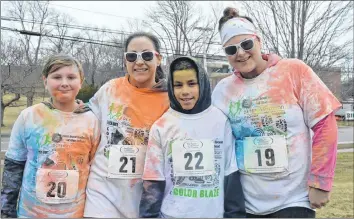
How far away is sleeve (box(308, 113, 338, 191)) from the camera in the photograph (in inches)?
92.1

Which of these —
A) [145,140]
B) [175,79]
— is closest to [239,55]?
[175,79]

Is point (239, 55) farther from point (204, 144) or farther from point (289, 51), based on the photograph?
point (289, 51)

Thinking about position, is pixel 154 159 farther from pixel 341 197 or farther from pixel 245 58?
pixel 341 197

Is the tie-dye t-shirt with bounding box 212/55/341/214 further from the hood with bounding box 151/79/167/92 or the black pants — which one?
the hood with bounding box 151/79/167/92

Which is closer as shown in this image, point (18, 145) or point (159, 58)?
point (18, 145)

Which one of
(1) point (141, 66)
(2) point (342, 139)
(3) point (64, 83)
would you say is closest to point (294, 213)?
(1) point (141, 66)

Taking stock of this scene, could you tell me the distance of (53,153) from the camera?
2.60m

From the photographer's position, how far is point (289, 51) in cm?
1171

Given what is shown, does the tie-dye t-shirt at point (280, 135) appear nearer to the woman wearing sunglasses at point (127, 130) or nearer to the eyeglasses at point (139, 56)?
the woman wearing sunglasses at point (127, 130)

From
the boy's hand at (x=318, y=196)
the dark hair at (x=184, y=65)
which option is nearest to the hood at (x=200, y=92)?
the dark hair at (x=184, y=65)

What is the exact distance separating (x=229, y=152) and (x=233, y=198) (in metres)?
0.28

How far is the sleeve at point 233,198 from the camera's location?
248 cm

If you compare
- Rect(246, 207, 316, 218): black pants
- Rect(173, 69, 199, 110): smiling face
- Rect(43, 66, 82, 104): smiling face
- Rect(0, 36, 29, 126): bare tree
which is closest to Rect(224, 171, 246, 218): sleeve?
Rect(246, 207, 316, 218): black pants

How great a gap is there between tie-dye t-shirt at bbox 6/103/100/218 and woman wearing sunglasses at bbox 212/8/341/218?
3.25 feet
